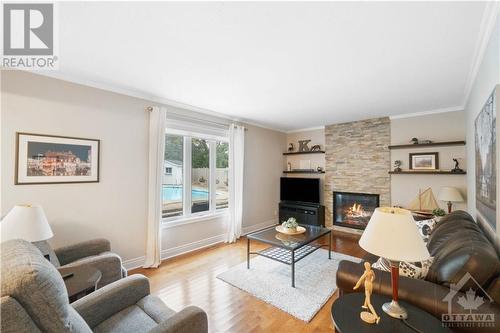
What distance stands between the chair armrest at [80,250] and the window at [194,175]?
3.80 ft

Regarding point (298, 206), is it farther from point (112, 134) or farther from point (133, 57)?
point (133, 57)

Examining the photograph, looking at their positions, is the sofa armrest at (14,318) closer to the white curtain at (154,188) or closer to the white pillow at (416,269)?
the white pillow at (416,269)

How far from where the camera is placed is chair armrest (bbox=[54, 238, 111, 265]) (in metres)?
2.23

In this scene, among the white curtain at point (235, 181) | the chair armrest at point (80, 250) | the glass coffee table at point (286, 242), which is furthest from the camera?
the white curtain at point (235, 181)

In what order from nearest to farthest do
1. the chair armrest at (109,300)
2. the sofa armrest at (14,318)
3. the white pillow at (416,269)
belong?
1. the sofa armrest at (14,318)
2. the chair armrest at (109,300)
3. the white pillow at (416,269)

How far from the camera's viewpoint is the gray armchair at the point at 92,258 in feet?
6.54

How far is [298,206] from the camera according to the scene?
522cm


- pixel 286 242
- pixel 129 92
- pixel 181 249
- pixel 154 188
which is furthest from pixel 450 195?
pixel 129 92

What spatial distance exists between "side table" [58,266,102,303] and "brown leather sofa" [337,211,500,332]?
6.42ft

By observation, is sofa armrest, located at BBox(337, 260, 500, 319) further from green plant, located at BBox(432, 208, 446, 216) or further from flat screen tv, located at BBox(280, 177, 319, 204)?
flat screen tv, located at BBox(280, 177, 319, 204)

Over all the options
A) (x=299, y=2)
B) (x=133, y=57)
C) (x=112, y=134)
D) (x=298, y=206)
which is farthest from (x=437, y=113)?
(x=112, y=134)

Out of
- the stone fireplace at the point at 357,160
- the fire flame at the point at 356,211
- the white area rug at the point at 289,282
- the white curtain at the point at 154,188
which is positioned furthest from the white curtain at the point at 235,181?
the fire flame at the point at 356,211

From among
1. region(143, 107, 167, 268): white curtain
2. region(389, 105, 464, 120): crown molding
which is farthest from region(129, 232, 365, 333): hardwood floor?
region(389, 105, 464, 120): crown molding

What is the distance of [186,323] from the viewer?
1.17 meters
